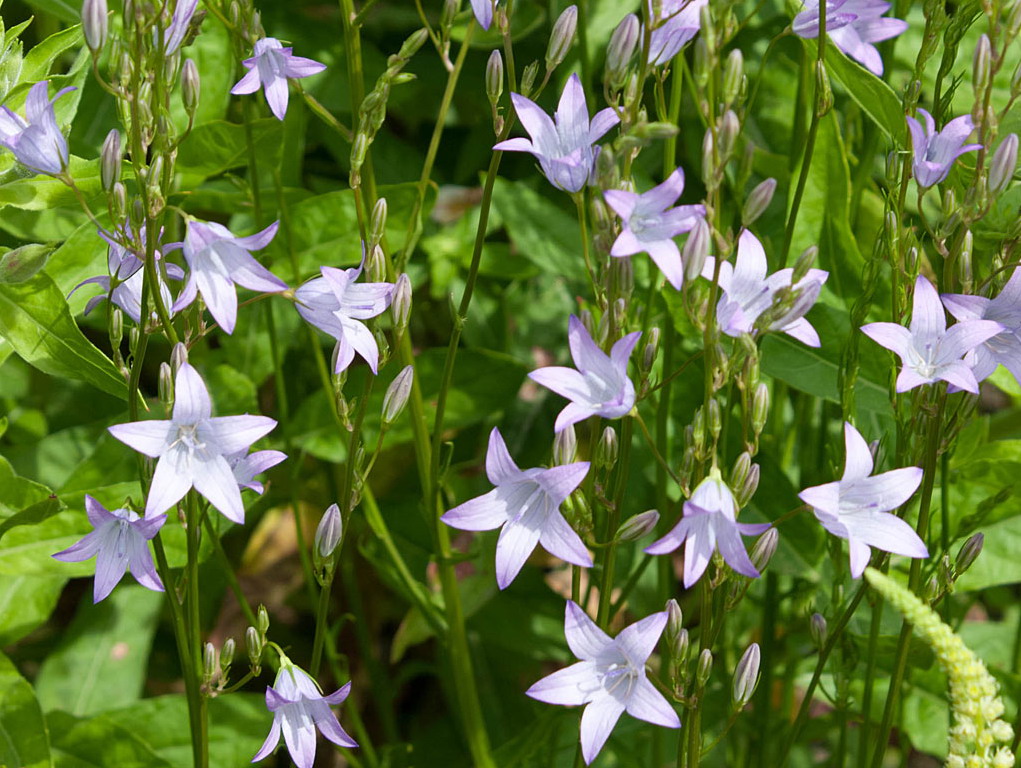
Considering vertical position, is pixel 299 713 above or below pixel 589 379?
below

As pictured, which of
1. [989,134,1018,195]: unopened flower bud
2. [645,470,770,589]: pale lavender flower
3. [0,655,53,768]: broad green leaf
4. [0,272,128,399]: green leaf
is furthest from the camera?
[0,655,53,768]: broad green leaf

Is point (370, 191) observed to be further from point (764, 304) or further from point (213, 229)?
point (764, 304)

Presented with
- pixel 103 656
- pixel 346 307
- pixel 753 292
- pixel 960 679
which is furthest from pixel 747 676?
pixel 103 656

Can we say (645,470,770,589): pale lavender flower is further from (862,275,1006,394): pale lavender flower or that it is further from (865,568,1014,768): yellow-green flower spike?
(862,275,1006,394): pale lavender flower

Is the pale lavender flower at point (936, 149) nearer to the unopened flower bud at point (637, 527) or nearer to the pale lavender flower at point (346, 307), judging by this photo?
the unopened flower bud at point (637, 527)

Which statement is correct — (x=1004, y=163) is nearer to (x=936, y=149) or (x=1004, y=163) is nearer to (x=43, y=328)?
(x=936, y=149)

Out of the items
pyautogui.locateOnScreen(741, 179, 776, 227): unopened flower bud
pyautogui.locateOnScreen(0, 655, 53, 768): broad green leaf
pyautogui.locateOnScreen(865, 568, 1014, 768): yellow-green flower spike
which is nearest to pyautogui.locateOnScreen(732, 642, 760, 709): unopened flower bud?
pyautogui.locateOnScreen(865, 568, 1014, 768): yellow-green flower spike
